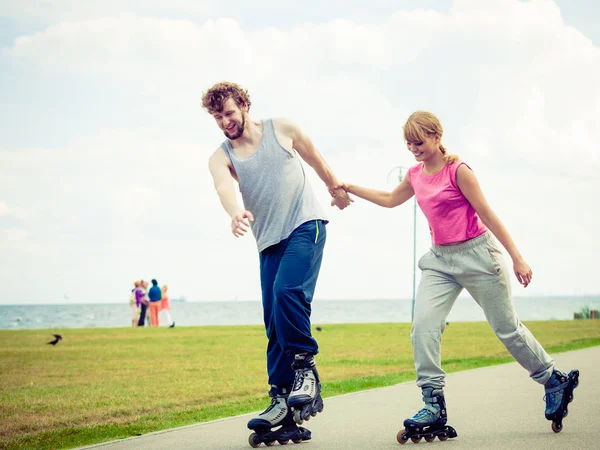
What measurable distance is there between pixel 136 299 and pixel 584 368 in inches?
812

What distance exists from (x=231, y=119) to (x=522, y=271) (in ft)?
6.85

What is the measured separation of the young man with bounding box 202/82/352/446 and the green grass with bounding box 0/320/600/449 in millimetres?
1690

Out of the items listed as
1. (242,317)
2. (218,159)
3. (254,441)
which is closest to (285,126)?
(218,159)

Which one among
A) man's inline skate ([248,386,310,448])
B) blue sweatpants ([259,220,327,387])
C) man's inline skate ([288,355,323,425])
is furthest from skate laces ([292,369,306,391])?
man's inline skate ([248,386,310,448])

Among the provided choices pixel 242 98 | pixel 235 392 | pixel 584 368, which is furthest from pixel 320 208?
pixel 584 368

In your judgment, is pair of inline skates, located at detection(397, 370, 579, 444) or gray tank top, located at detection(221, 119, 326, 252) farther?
gray tank top, located at detection(221, 119, 326, 252)

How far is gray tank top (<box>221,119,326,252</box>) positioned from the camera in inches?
190

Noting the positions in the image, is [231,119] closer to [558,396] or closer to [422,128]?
[422,128]

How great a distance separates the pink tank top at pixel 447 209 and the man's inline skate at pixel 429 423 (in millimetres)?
996

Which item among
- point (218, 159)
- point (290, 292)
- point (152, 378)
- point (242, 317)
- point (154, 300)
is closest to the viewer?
point (290, 292)

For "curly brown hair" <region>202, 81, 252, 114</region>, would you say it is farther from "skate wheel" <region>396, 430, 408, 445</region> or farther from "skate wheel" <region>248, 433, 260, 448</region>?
"skate wheel" <region>396, 430, 408, 445</region>

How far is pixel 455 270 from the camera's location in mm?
5031

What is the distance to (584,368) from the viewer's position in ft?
30.8

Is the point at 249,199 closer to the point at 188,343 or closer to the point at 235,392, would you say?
the point at 235,392
